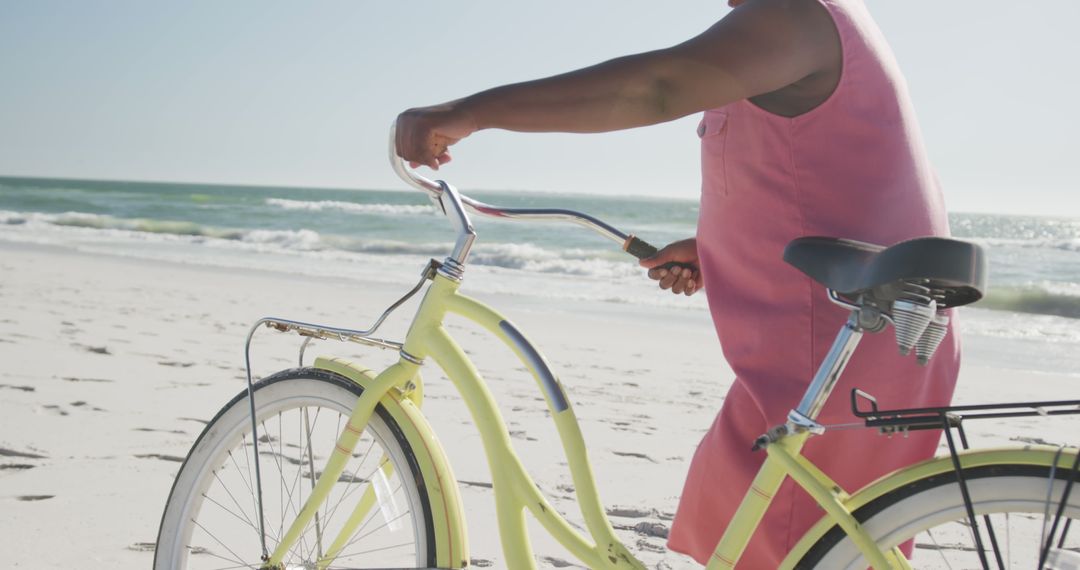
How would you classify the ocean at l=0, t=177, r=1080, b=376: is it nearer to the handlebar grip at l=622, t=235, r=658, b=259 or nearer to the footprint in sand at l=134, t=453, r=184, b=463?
the footprint in sand at l=134, t=453, r=184, b=463

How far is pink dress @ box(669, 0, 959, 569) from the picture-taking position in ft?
3.75

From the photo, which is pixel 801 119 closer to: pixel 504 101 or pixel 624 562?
pixel 504 101

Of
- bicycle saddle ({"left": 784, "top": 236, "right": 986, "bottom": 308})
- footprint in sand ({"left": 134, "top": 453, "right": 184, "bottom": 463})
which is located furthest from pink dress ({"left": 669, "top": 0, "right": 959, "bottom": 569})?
footprint in sand ({"left": 134, "top": 453, "right": 184, "bottom": 463})

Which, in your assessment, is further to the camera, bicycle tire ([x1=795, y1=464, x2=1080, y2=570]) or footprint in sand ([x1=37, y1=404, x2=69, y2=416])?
footprint in sand ([x1=37, y1=404, x2=69, y2=416])

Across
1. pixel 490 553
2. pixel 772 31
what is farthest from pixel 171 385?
pixel 772 31

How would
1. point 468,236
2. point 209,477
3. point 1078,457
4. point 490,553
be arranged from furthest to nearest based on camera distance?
point 490,553 < point 209,477 < point 468,236 < point 1078,457

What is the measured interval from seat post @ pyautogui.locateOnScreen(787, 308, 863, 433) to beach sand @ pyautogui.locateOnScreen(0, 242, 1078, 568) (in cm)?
162

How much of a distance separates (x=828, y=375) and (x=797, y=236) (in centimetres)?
21

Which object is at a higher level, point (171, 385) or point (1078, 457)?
point (1078, 457)

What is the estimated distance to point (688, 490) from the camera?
1436mm

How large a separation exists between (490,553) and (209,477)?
3.59 feet

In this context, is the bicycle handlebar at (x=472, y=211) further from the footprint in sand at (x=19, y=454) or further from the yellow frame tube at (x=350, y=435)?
the footprint in sand at (x=19, y=454)

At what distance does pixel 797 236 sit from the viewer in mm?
1208

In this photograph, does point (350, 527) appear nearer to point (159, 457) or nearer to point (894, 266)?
point (894, 266)
